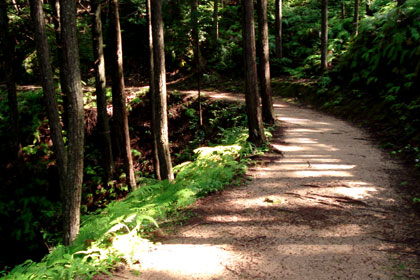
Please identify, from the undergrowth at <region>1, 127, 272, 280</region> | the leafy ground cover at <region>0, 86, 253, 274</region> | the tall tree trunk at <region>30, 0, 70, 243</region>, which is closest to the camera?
the undergrowth at <region>1, 127, 272, 280</region>

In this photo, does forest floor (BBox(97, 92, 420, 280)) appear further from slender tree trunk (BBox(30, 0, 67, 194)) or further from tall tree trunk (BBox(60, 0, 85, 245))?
slender tree trunk (BBox(30, 0, 67, 194))

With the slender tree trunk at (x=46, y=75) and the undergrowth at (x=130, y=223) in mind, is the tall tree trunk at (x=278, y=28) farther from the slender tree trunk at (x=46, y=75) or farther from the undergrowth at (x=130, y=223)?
the slender tree trunk at (x=46, y=75)

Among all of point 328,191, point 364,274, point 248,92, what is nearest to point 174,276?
point 364,274

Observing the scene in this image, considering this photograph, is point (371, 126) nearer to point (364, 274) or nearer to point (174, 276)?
point (364, 274)

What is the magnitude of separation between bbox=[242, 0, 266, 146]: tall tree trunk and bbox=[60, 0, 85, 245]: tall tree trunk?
14.7ft

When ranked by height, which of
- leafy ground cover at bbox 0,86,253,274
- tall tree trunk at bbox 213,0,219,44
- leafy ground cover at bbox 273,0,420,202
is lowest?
leafy ground cover at bbox 0,86,253,274

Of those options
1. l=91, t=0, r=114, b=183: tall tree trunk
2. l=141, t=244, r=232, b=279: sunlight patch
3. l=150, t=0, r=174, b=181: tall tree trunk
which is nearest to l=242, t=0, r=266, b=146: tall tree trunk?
l=150, t=0, r=174, b=181: tall tree trunk

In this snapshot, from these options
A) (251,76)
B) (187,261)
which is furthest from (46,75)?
(187,261)

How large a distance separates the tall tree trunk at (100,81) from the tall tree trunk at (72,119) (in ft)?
15.9

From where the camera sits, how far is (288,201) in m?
6.20

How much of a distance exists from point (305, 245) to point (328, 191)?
2.27 meters

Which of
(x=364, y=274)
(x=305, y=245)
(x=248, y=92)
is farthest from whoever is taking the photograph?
(x=248, y=92)

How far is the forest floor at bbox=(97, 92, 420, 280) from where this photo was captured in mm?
4047

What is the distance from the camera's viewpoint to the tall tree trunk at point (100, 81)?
9895 mm
